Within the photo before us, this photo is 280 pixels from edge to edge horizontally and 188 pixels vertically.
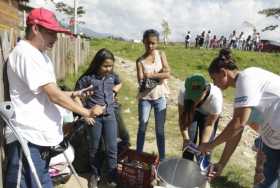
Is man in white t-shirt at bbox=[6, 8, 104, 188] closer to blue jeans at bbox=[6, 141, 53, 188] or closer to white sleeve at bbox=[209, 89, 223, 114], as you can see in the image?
blue jeans at bbox=[6, 141, 53, 188]

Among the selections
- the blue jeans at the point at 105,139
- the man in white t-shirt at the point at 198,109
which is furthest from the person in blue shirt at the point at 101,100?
the man in white t-shirt at the point at 198,109

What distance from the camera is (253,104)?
3326mm

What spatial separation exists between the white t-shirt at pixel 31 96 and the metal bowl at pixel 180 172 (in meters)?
1.29

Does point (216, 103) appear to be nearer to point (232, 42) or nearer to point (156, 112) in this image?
point (156, 112)

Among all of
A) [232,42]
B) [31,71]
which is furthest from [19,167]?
[232,42]

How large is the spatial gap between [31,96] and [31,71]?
23cm

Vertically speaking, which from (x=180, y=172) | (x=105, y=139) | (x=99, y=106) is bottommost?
(x=180, y=172)

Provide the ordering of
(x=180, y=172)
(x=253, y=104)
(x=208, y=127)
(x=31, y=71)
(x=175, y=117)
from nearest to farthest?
(x=31, y=71) < (x=253, y=104) < (x=180, y=172) < (x=208, y=127) < (x=175, y=117)

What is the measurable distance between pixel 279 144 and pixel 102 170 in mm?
2368

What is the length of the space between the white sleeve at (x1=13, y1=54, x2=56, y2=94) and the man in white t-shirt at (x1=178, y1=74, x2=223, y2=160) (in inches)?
74.5

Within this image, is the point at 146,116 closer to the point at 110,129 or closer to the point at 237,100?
the point at 110,129

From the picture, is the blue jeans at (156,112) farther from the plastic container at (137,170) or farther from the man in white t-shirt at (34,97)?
the man in white t-shirt at (34,97)

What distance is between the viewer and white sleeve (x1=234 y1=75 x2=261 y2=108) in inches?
130

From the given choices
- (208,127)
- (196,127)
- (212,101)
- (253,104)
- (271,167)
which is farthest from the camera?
(196,127)
